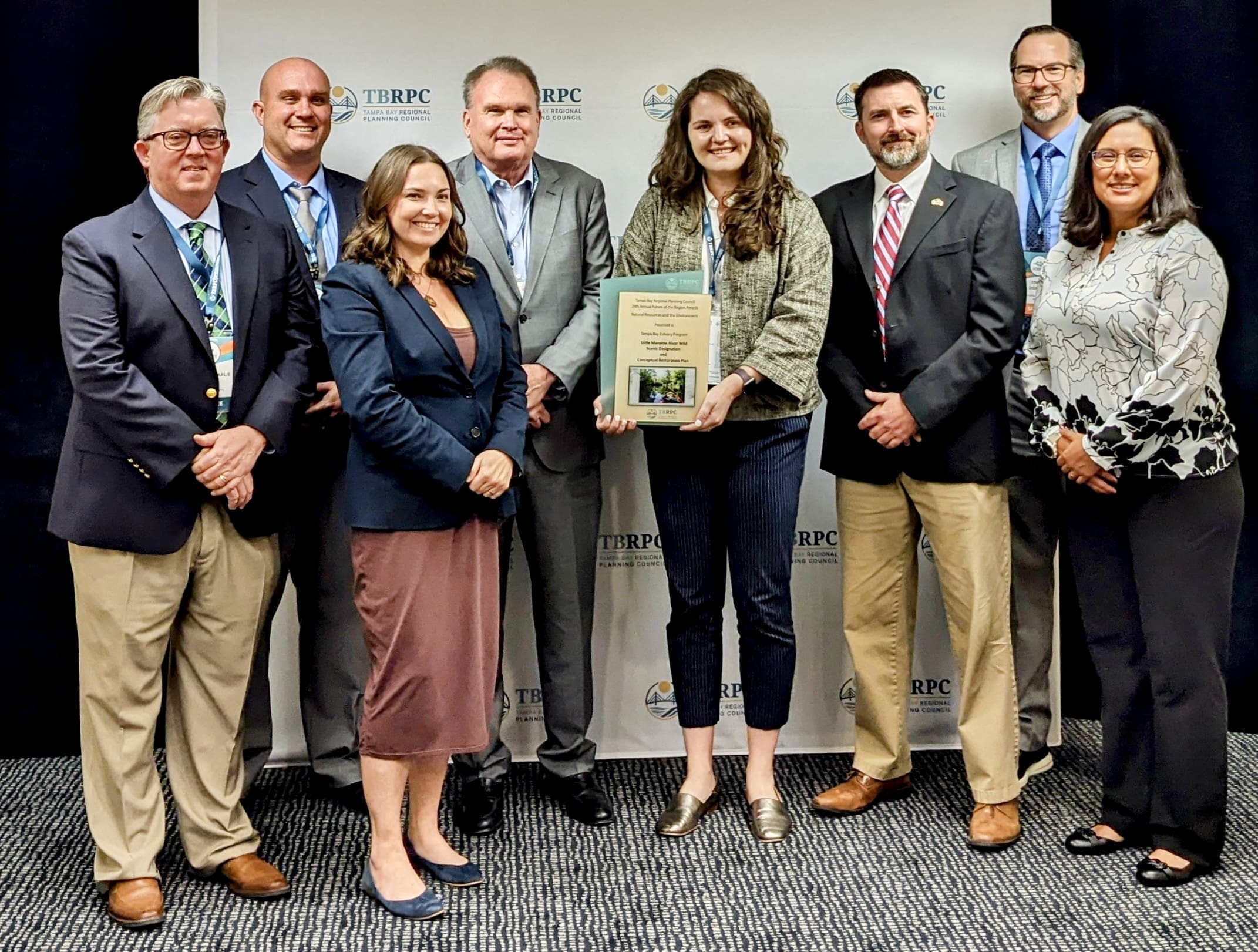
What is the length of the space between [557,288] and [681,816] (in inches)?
56.9

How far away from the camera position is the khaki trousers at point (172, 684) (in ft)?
9.12

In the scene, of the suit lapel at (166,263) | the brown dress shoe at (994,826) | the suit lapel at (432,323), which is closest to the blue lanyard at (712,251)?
the suit lapel at (432,323)

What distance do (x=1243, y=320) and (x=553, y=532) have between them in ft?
7.64

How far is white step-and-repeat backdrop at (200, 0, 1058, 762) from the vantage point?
3.83 meters

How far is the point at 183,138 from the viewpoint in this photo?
2.73 metres

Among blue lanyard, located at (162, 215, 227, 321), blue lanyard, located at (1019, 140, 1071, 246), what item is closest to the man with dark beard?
blue lanyard, located at (1019, 140, 1071, 246)

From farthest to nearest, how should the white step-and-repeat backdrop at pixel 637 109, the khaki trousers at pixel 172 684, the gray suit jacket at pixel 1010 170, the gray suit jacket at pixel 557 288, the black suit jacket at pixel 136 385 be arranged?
the white step-and-repeat backdrop at pixel 637 109 < the gray suit jacket at pixel 1010 170 < the gray suit jacket at pixel 557 288 < the khaki trousers at pixel 172 684 < the black suit jacket at pixel 136 385

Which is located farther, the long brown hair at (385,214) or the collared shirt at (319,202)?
the collared shirt at (319,202)

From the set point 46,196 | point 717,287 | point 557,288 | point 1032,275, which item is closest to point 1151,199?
point 1032,275

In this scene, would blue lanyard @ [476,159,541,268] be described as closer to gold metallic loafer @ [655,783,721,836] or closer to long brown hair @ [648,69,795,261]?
long brown hair @ [648,69,795,261]

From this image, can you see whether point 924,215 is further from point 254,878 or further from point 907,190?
point 254,878

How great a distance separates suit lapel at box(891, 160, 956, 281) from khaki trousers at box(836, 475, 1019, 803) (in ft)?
1.92

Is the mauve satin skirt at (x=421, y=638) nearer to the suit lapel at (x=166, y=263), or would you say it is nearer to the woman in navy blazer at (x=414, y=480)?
the woman in navy blazer at (x=414, y=480)

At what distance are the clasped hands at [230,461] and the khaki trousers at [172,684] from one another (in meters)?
0.09
